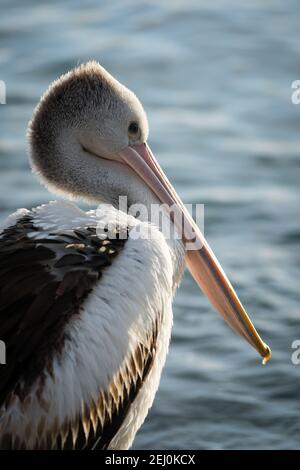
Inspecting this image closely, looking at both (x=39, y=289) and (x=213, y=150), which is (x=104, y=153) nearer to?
(x=39, y=289)

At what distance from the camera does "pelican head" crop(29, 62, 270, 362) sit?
4699mm

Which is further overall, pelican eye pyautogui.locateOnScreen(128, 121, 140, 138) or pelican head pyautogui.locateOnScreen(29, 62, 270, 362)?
pelican eye pyautogui.locateOnScreen(128, 121, 140, 138)

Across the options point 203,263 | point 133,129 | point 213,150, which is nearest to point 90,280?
point 203,263

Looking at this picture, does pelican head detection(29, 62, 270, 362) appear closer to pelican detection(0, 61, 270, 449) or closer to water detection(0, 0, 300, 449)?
pelican detection(0, 61, 270, 449)

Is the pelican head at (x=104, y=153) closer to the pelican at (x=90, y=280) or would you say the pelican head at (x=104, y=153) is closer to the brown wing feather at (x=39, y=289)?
the pelican at (x=90, y=280)

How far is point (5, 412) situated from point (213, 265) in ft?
4.38

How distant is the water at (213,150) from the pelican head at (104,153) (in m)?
0.90

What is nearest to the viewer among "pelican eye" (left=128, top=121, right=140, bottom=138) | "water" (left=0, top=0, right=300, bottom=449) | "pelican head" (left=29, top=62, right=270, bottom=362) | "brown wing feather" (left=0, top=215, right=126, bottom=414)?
"brown wing feather" (left=0, top=215, right=126, bottom=414)

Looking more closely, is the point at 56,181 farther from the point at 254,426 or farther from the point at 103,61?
the point at 103,61

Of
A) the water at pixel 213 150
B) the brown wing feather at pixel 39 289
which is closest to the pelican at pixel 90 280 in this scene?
the brown wing feather at pixel 39 289

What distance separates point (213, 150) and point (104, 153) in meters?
3.69

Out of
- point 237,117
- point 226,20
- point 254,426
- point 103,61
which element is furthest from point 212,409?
point 226,20

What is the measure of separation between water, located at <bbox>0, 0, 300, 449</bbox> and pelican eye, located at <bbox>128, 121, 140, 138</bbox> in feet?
2.90

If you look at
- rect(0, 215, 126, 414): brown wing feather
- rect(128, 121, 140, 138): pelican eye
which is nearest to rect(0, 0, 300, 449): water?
rect(128, 121, 140, 138): pelican eye
